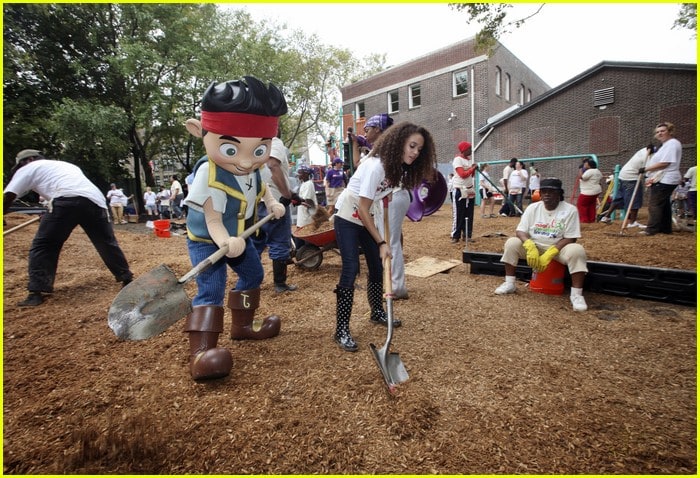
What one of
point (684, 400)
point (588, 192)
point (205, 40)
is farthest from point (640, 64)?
point (205, 40)

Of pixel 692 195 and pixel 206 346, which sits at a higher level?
pixel 692 195

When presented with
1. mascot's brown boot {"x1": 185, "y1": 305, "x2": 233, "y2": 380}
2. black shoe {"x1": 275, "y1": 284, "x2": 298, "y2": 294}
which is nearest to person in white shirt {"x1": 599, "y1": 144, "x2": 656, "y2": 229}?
black shoe {"x1": 275, "y1": 284, "x2": 298, "y2": 294}

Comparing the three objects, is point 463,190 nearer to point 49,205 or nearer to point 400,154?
point 400,154

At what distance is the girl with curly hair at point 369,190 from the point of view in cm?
267

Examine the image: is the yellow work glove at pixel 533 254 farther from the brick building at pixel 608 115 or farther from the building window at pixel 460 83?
the building window at pixel 460 83

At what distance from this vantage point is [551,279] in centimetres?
383

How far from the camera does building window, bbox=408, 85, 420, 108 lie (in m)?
22.4

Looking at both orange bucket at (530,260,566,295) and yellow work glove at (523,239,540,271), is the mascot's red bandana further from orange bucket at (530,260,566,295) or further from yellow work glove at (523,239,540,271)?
orange bucket at (530,260,566,295)

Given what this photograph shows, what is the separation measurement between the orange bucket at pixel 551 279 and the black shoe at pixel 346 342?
2.45 meters

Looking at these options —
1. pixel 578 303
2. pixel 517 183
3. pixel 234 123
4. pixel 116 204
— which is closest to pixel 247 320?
pixel 234 123

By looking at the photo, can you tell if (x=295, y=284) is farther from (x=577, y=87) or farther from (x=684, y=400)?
(x=577, y=87)

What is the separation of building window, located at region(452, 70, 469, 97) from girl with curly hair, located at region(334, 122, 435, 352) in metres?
19.7

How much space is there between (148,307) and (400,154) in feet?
6.87

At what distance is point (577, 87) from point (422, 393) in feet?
60.3
